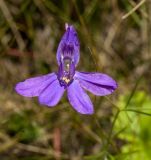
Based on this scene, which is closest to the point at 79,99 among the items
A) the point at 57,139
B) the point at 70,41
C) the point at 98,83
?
the point at 98,83

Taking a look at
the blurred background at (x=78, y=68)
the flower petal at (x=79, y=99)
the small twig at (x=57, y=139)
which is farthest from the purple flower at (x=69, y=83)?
the small twig at (x=57, y=139)

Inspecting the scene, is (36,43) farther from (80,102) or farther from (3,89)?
(80,102)

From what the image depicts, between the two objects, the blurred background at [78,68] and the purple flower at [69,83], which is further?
the blurred background at [78,68]

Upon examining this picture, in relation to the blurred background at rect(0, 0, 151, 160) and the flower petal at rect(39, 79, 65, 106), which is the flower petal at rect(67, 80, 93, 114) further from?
the blurred background at rect(0, 0, 151, 160)

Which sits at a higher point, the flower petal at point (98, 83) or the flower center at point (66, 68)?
the flower center at point (66, 68)

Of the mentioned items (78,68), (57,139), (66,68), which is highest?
(78,68)

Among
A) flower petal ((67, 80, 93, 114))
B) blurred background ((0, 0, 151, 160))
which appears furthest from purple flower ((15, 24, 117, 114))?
blurred background ((0, 0, 151, 160))

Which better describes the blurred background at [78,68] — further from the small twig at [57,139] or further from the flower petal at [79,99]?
the flower petal at [79,99]

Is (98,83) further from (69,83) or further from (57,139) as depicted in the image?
(57,139)
